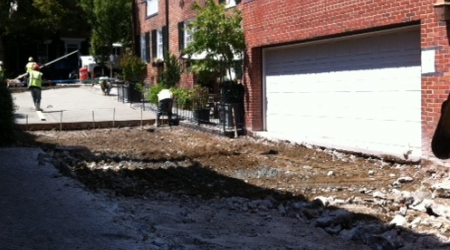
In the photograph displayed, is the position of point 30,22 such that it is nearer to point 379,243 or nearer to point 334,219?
point 334,219

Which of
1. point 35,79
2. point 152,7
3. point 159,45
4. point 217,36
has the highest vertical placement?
point 152,7

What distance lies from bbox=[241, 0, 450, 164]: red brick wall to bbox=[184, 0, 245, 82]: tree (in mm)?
323

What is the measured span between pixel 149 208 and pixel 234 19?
404 inches

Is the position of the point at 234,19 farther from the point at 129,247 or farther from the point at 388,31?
the point at 129,247

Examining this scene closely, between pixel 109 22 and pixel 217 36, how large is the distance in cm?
2178

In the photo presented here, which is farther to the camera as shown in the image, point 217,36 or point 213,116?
point 213,116

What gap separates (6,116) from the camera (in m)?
13.5

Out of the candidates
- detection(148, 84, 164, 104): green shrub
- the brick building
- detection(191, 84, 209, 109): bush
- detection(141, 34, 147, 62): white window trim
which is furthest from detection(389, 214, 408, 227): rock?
detection(141, 34, 147, 62): white window trim

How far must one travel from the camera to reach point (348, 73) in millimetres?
13938

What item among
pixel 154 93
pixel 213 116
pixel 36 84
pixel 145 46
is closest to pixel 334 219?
pixel 213 116

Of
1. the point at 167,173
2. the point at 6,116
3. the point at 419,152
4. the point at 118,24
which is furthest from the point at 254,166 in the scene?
the point at 118,24

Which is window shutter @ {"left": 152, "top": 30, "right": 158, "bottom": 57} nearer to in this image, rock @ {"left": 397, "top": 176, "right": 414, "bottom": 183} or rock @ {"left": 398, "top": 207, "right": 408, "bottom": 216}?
rock @ {"left": 397, "top": 176, "right": 414, "bottom": 183}

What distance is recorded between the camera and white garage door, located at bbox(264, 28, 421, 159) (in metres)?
12.2

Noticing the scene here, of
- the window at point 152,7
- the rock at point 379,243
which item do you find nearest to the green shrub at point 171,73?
the window at point 152,7
